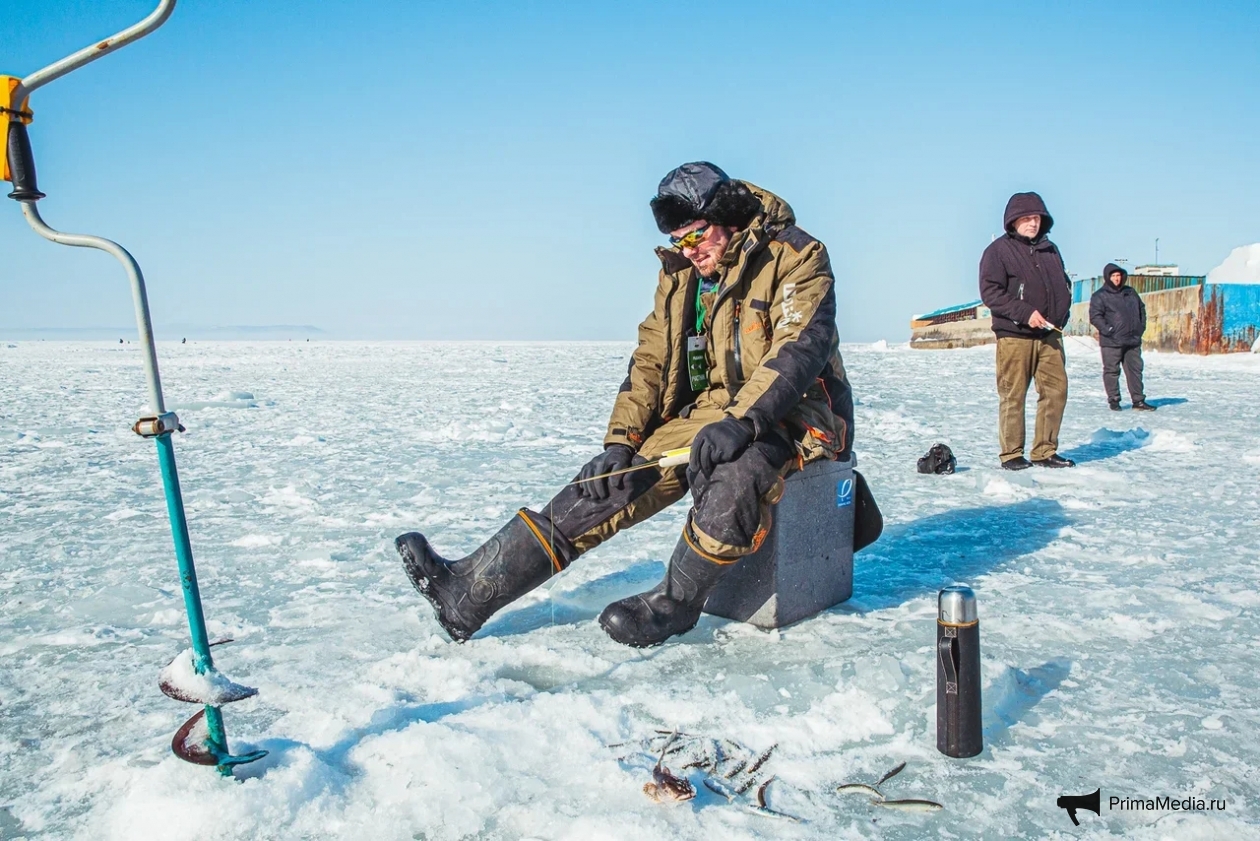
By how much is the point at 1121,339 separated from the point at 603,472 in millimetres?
9084

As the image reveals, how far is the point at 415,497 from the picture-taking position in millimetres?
5273

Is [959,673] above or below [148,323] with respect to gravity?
below

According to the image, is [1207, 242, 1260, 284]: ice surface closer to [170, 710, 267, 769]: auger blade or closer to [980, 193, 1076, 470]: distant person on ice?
[980, 193, 1076, 470]: distant person on ice

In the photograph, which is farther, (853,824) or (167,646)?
(167,646)

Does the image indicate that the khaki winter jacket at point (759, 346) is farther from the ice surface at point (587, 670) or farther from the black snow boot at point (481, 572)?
the ice surface at point (587, 670)

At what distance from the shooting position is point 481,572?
287cm

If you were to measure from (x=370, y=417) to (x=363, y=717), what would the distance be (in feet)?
26.8

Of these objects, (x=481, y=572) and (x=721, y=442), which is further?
(x=481, y=572)

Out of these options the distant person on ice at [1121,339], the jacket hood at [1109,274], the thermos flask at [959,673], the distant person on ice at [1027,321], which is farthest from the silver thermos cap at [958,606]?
the jacket hood at [1109,274]

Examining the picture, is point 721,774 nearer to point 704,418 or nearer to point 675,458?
point 675,458

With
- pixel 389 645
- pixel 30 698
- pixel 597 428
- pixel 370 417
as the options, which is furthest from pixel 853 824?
pixel 370 417

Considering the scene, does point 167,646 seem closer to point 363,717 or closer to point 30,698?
point 30,698

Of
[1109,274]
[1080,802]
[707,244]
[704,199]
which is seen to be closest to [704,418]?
[707,244]

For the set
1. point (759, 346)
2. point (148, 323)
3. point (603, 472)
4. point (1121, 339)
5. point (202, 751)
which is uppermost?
point (148, 323)
